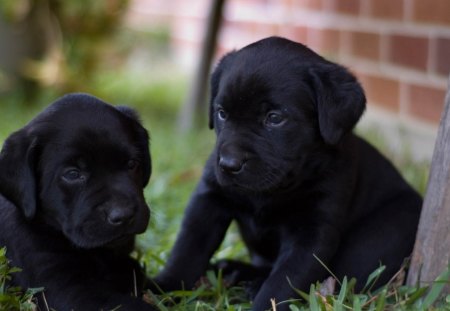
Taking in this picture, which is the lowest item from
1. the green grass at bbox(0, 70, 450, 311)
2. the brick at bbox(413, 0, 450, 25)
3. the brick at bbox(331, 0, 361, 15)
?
the green grass at bbox(0, 70, 450, 311)

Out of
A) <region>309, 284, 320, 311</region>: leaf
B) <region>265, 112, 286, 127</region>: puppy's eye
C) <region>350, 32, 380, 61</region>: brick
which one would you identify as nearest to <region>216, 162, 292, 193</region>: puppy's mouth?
<region>265, 112, 286, 127</region>: puppy's eye

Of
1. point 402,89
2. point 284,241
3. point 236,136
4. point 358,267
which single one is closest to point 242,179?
point 236,136

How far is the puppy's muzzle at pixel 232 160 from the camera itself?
9.32 ft

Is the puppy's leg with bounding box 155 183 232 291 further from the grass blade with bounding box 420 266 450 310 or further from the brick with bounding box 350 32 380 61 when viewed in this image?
the brick with bounding box 350 32 380 61

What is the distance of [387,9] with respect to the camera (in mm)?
5500

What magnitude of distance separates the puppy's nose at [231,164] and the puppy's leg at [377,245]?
621mm

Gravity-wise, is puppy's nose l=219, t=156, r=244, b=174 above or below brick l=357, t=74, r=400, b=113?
above

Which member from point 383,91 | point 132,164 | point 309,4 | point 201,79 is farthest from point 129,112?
point 309,4

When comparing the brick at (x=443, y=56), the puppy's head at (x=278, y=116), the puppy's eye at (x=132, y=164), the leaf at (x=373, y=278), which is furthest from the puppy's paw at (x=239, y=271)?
the brick at (x=443, y=56)

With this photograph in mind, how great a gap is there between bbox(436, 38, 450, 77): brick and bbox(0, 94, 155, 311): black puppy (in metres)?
2.47

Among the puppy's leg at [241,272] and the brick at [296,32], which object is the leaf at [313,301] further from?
the brick at [296,32]

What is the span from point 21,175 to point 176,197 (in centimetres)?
201

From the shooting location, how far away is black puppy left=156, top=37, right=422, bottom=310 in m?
2.92

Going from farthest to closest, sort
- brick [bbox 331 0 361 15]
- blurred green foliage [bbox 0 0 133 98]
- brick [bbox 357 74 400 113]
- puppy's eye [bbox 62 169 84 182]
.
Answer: blurred green foliage [bbox 0 0 133 98] → brick [bbox 331 0 361 15] → brick [bbox 357 74 400 113] → puppy's eye [bbox 62 169 84 182]
